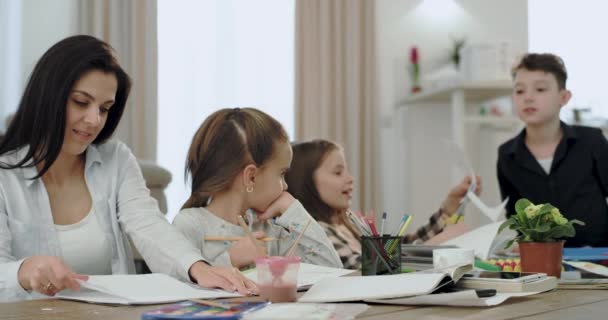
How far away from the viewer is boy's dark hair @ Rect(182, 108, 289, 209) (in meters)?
1.70

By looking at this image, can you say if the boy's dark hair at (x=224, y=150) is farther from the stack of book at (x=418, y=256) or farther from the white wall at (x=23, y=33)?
the white wall at (x=23, y=33)

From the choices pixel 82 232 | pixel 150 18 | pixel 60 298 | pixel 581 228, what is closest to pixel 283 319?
pixel 60 298

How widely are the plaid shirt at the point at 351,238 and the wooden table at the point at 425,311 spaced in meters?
0.89

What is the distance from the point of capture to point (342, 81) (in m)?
4.48

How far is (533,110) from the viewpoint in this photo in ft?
8.67

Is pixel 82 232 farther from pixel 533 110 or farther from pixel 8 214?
pixel 533 110

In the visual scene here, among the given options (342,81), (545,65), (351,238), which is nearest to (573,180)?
(545,65)

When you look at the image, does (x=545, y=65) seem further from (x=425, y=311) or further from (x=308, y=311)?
(x=308, y=311)

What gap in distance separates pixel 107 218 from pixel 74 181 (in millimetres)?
115

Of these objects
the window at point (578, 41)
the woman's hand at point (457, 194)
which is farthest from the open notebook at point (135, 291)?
the window at point (578, 41)

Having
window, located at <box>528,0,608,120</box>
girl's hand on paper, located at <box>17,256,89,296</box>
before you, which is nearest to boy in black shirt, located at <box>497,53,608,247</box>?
girl's hand on paper, located at <box>17,256,89,296</box>

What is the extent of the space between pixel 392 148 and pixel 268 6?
4.07 feet

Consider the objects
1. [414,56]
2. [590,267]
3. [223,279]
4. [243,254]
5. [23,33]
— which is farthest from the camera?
[414,56]

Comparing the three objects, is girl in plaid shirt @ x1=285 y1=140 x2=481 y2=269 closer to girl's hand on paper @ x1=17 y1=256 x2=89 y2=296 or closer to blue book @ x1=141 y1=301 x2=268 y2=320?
girl's hand on paper @ x1=17 y1=256 x2=89 y2=296
